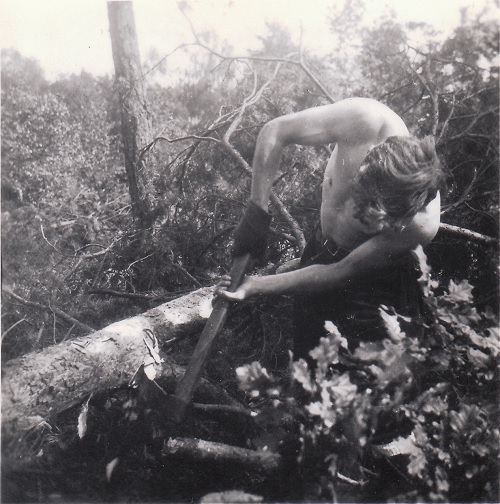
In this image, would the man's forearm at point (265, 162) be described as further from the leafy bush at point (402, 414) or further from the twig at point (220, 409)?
the twig at point (220, 409)

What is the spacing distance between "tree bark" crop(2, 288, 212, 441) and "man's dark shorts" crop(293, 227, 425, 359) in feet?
2.33

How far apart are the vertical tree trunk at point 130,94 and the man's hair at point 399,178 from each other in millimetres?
2136

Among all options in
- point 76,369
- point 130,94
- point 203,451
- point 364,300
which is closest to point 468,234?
point 364,300

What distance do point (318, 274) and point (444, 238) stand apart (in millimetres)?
1076

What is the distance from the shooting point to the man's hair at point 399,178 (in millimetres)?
1536

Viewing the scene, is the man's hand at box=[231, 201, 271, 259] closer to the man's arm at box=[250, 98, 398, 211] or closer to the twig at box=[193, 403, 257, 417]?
the man's arm at box=[250, 98, 398, 211]

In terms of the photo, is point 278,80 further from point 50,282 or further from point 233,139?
point 50,282

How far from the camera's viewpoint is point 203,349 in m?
1.77

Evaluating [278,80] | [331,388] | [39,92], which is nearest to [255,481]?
[331,388]

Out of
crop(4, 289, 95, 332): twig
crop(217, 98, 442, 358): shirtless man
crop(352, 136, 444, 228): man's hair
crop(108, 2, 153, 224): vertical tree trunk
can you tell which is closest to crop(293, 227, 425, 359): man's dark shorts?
crop(217, 98, 442, 358): shirtless man

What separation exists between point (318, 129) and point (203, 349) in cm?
101

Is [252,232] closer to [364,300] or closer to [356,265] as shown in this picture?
[356,265]

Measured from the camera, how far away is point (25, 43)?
1936 mm

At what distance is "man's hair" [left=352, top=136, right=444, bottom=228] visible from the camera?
5.04 feet
